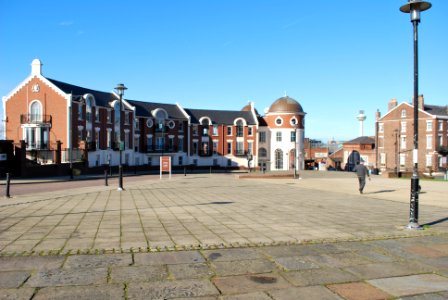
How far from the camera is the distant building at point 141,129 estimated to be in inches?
1698

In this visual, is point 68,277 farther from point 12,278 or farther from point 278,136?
point 278,136

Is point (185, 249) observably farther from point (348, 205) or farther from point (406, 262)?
point (348, 205)

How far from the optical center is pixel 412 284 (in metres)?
5.18

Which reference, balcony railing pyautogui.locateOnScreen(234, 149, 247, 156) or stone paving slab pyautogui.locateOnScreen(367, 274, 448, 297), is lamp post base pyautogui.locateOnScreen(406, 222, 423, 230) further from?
balcony railing pyautogui.locateOnScreen(234, 149, 247, 156)

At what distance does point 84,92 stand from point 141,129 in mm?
13165

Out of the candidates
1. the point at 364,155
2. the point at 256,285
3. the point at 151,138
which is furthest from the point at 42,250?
the point at 364,155

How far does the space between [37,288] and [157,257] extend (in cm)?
195

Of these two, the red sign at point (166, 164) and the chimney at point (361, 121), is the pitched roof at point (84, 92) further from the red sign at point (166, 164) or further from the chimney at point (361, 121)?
the chimney at point (361, 121)

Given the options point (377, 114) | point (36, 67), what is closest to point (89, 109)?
point (36, 67)

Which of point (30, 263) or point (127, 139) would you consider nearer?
point (30, 263)

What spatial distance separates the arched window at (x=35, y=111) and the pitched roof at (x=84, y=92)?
10.2 feet

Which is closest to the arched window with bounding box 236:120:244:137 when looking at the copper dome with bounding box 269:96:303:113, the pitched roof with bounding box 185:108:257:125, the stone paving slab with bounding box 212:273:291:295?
the pitched roof with bounding box 185:108:257:125

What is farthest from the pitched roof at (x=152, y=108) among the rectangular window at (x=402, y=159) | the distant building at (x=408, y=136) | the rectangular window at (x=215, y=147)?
the rectangular window at (x=402, y=159)

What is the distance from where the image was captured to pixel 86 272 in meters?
5.39
